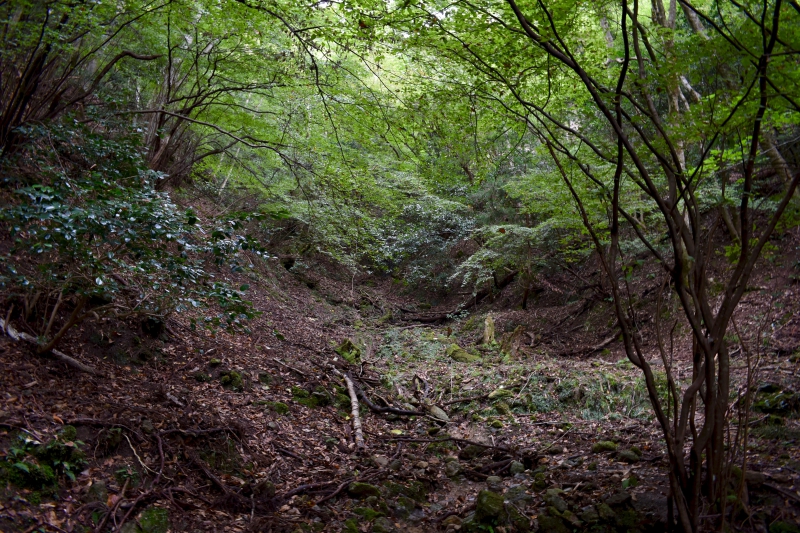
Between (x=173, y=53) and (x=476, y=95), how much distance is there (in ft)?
18.9

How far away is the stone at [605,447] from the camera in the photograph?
201 inches

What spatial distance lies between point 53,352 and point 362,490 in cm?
310

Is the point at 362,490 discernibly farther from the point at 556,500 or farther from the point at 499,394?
the point at 499,394

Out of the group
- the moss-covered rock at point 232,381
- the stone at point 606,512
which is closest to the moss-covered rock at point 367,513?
the stone at point 606,512

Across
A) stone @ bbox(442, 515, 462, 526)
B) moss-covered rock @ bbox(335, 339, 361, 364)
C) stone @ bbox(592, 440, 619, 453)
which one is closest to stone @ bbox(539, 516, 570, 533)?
stone @ bbox(442, 515, 462, 526)

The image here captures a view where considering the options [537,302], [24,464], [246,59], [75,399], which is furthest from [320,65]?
[537,302]

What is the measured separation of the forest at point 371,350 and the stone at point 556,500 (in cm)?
2

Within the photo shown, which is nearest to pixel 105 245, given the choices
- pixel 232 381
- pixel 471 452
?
pixel 232 381

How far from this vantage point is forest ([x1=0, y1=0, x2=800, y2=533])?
3086mm

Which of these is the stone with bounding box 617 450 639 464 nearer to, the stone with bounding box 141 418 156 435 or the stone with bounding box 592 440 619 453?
the stone with bounding box 592 440 619 453

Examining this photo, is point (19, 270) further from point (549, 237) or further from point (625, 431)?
point (549, 237)

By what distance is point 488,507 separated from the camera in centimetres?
397

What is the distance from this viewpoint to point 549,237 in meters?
12.4

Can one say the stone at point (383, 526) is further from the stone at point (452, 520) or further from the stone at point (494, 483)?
the stone at point (494, 483)
